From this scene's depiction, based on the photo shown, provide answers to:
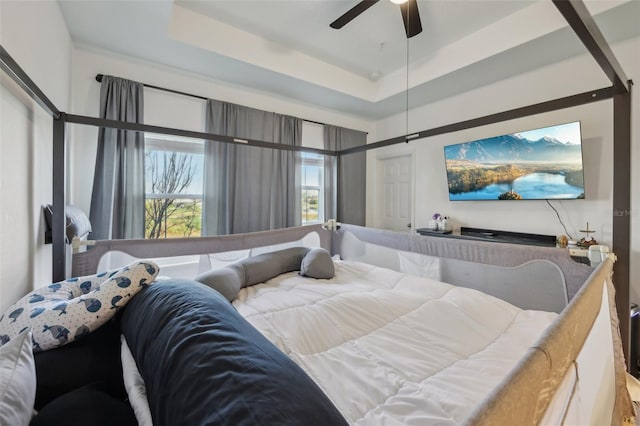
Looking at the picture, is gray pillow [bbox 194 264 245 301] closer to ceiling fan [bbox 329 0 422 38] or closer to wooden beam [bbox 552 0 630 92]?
wooden beam [bbox 552 0 630 92]

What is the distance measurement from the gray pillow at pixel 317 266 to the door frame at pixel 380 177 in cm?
226

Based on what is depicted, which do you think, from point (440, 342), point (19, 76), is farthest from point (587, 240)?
point (19, 76)

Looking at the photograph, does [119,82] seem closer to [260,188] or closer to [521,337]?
[260,188]

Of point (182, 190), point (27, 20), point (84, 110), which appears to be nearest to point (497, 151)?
point (182, 190)

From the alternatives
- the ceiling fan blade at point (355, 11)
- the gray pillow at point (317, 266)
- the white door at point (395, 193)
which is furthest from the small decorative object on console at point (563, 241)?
the ceiling fan blade at point (355, 11)

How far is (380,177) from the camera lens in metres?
4.30

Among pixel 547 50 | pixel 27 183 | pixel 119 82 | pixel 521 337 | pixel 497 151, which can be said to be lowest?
pixel 521 337

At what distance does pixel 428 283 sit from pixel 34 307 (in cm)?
179

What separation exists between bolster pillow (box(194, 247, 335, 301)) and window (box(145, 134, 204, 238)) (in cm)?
140

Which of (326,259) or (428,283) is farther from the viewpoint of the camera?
(326,259)

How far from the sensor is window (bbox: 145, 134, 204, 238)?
2615 millimetres

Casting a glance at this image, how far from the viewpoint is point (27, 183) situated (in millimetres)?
1229

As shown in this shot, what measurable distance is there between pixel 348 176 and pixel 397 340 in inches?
121

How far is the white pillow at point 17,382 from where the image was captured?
49 centimetres
